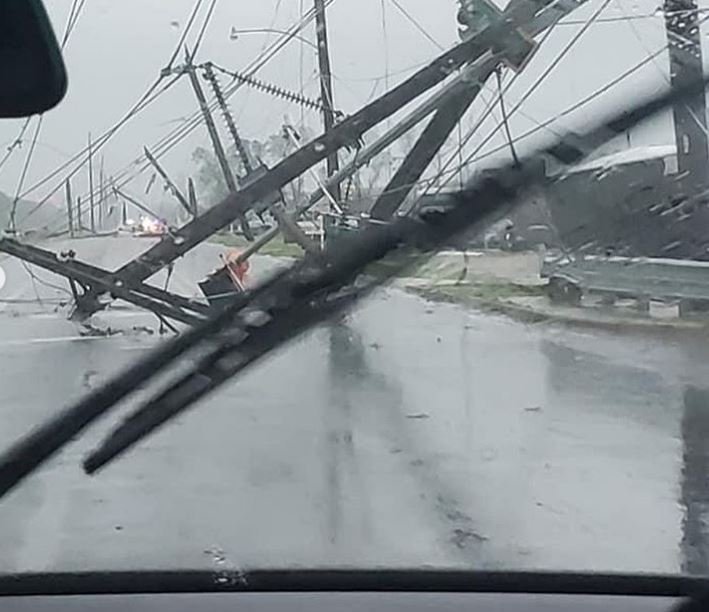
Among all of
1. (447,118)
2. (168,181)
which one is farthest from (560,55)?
(168,181)

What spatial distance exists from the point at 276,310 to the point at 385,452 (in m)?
1.97

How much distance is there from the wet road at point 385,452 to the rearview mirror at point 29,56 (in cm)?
136

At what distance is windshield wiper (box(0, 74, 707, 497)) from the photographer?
3.88 metres

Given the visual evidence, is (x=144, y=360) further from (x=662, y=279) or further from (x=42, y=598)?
(x=662, y=279)

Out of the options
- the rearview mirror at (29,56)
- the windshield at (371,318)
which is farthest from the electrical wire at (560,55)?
the rearview mirror at (29,56)

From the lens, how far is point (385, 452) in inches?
228

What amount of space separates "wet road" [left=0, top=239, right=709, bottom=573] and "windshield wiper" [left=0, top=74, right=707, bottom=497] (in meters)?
0.16

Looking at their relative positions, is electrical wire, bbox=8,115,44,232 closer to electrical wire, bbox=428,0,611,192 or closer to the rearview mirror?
electrical wire, bbox=428,0,611,192

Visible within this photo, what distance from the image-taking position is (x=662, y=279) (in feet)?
18.3

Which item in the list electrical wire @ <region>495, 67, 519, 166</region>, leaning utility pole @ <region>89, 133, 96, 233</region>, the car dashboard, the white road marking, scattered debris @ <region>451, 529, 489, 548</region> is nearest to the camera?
the car dashboard

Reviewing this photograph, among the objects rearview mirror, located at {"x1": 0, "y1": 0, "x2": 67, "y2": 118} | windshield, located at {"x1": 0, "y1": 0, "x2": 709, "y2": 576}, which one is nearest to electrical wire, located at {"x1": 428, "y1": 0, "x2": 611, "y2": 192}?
windshield, located at {"x1": 0, "y1": 0, "x2": 709, "y2": 576}

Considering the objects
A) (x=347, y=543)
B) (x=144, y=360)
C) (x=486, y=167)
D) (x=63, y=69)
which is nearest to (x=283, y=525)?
(x=347, y=543)

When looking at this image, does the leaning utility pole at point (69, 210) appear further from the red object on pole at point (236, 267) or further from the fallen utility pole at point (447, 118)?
the fallen utility pole at point (447, 118)

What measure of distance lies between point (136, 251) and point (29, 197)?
1.33ft
